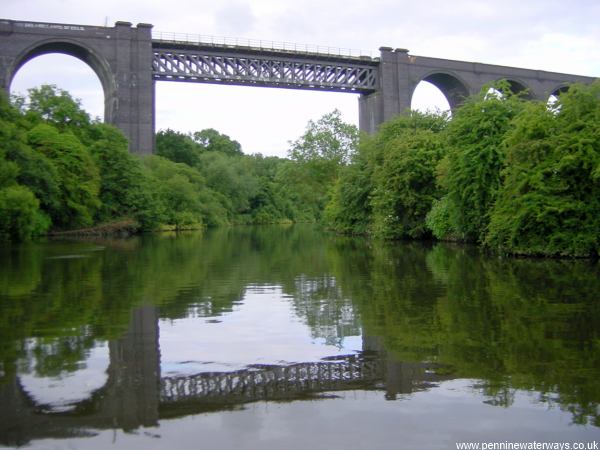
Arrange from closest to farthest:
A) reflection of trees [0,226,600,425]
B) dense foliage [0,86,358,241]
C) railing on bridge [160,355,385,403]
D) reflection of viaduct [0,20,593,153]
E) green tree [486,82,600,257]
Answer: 1. railing on bridge [160,355,385,403]
2. reflection of trees [0,226,600,425]
3. green tree [486,82,600,257]
4. dense foliage [0,86,358,241]
5. reflection of viaduct [0,20,593,153]

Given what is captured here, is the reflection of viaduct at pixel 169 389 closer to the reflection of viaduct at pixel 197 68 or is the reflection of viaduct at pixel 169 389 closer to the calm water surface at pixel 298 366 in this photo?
the calm water surface at pixel 298 366

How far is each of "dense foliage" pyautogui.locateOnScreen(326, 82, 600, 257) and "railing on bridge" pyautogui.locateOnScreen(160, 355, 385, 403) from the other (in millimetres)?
15246

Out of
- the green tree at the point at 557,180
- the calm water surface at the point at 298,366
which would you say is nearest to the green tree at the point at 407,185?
the green tree at the point at 557,180

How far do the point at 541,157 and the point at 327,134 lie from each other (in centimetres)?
5285

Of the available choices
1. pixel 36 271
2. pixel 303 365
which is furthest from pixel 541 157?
pixel 303 365

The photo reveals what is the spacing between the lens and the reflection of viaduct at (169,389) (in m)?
5.13

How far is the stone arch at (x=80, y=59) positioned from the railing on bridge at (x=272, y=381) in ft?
181

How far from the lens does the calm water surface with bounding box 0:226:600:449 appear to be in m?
4.96

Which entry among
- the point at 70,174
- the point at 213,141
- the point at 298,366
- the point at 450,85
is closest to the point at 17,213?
the point at 70,174

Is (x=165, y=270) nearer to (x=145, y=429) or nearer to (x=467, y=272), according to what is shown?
(x=467, y=272)

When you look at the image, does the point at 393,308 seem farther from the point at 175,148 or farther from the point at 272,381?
the point at 175,148

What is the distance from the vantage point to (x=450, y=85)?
246 feet

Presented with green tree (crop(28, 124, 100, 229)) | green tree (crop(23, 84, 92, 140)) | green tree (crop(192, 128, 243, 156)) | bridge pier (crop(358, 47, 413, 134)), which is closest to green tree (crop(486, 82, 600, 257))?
green tree (crop(28, 124, 100, 229))

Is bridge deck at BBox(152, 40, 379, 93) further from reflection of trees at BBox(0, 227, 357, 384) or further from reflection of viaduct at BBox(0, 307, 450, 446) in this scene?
reflection of viaduct at BBox(0, 307, 450, 446)
